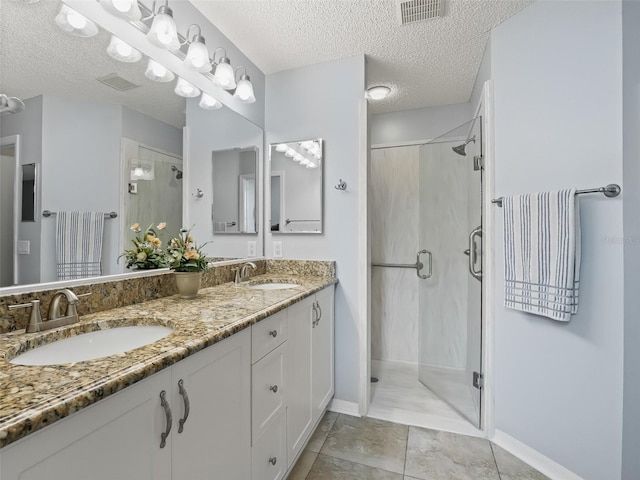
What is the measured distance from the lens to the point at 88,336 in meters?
0.98

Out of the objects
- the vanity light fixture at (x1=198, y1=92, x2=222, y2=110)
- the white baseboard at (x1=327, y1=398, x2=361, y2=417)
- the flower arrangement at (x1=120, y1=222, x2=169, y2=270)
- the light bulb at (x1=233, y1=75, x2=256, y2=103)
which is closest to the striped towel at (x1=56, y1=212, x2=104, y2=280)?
the flower arrangement at (x1=120, y1=222, x2=169, y2=270)

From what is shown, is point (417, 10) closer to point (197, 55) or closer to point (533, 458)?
point (197, 55)

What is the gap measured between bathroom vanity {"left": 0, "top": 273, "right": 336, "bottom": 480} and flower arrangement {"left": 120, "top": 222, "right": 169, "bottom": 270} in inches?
7.1

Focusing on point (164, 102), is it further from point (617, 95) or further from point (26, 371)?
point (617, 95)

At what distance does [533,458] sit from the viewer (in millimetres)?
1630

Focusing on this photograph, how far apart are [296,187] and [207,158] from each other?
655 mm

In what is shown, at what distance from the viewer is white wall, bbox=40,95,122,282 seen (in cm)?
105

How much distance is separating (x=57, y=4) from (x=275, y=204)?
1472mm

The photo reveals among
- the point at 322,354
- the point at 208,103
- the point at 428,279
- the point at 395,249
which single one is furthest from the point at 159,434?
the point at 395,249

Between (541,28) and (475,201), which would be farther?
(475,201)

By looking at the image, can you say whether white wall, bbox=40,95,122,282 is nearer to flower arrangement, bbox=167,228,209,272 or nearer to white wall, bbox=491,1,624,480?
flower arrangement, bbox=167,228,209,272

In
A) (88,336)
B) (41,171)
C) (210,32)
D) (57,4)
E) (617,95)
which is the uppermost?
(210,32)

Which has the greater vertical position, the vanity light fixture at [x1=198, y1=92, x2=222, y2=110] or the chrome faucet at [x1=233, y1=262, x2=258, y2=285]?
the vanity light fixture at [x1=198, y1=92, x2=222, y2=110]

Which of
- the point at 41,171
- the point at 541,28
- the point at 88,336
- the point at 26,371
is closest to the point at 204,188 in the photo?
the point at 41,171
